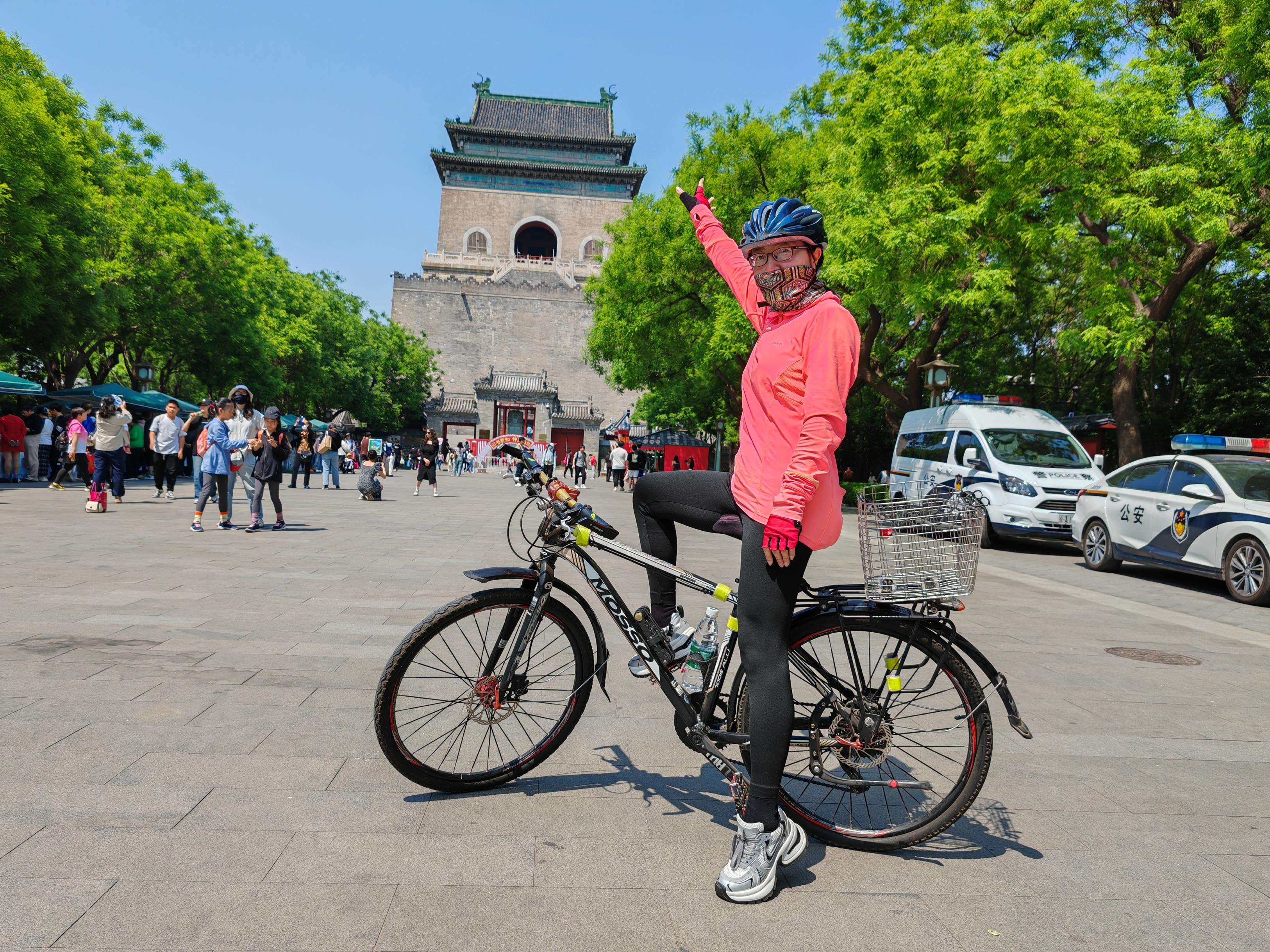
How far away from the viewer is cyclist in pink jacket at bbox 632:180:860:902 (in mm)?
2504

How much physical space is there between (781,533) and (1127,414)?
1716 centimetres

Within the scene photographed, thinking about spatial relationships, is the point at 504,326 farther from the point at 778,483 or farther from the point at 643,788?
the point at 778,483

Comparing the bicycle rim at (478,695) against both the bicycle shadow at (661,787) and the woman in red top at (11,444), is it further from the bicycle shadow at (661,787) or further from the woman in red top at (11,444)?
the woman in red top at (11,444)

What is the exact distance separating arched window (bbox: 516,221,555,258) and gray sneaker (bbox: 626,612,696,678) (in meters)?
73.4

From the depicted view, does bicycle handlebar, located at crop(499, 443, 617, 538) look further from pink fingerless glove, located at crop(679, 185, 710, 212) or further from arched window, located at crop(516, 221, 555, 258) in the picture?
arched window, located at crop(516, 221, 555, 258)

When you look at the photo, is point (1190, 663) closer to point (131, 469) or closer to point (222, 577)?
point (222, 577)

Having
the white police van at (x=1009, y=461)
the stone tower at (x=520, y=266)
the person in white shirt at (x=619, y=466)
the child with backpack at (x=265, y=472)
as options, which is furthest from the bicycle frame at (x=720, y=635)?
the stone tower at (x=520, y=266)

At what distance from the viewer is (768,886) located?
2.52m

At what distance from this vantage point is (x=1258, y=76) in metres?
14.2

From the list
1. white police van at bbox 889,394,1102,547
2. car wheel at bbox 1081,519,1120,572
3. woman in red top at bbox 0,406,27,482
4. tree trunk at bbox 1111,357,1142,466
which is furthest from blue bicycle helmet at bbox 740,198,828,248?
woman in red top at bbox 0,406,27,482

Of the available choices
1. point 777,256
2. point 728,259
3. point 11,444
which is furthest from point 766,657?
point 11,444

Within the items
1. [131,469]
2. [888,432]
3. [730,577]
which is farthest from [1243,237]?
[131,469]

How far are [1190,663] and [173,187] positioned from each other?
30.7 meters

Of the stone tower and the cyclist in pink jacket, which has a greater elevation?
the stone tower
